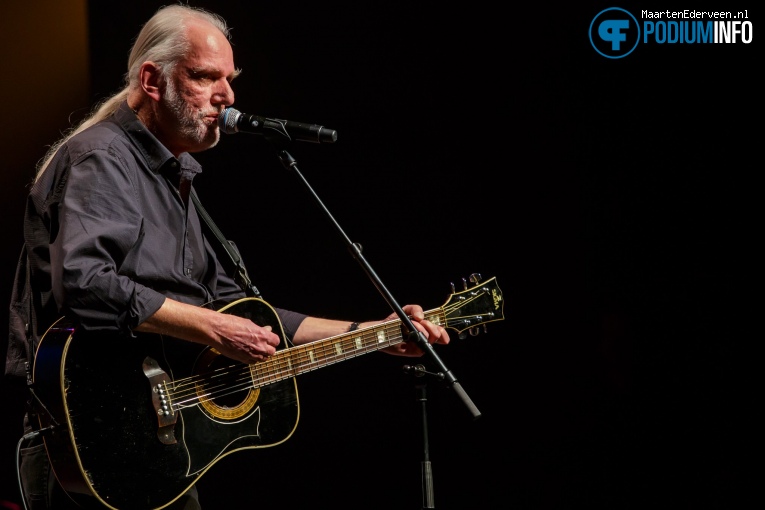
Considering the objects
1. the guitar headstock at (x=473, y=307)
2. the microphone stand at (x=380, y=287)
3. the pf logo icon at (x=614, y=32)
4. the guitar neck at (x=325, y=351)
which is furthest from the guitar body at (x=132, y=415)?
the pf logo icon at (x=614, y=32)

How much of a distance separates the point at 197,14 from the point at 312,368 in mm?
1311

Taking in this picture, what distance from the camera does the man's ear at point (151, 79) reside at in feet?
8.54

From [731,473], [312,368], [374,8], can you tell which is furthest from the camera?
[374,8]

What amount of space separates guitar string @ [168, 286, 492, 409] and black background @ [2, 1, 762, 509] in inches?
45.0

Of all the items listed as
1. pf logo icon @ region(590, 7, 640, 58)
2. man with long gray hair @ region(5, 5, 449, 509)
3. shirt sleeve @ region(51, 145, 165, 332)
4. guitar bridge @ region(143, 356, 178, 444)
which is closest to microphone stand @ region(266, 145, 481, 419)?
man with long gray hair @ region(5, 5, 449, 509)

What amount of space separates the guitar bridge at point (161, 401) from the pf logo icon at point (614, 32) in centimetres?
307

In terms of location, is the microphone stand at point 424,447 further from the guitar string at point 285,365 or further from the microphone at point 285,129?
the microphone at point 285,129

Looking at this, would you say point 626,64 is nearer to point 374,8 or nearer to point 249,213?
point 374,8

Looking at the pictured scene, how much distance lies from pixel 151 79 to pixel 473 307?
149 centimetres

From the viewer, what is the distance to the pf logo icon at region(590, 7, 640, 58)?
421 centimetres

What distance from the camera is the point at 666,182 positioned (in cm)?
421

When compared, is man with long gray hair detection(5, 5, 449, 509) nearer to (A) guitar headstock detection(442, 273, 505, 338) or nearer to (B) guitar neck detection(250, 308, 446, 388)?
(B) guitar neck detection(250, 308, 446, 388)

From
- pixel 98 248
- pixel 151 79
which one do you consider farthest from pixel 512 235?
pixel 98 248

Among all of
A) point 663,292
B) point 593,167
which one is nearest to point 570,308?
point 663,292
